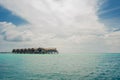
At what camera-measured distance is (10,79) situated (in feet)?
133

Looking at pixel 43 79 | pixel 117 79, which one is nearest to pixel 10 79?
pixel 43 79

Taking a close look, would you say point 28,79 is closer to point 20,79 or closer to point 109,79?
point 20,79

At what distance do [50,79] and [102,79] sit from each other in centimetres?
1256

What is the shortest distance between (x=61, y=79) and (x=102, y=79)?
9963mm

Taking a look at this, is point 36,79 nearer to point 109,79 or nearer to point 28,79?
point 28,79

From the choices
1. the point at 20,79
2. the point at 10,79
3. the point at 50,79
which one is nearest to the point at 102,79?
the point at 50,79

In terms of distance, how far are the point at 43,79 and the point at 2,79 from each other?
33.2 feet

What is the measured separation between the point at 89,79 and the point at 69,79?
4.79 metres

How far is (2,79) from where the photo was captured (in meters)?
40.8

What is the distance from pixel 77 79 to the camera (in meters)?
40.1

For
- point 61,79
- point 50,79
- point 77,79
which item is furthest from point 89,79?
point 50,79

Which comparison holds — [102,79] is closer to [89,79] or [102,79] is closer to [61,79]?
[89,79]

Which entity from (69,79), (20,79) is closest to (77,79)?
(69,79)

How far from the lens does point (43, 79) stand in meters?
40.0
